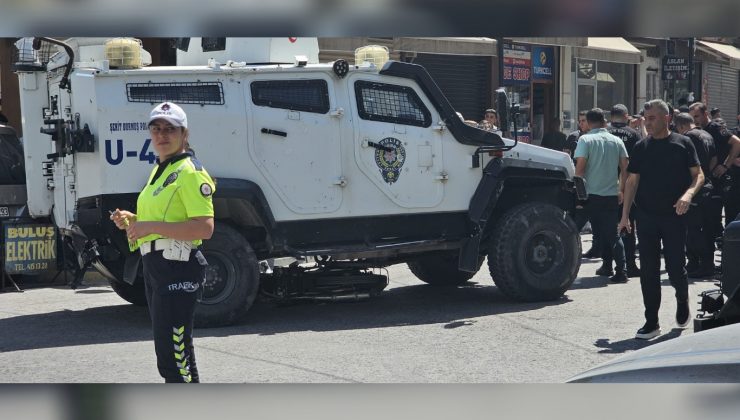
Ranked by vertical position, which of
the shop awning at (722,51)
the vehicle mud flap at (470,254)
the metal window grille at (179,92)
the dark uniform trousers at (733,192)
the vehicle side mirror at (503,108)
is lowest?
the vehicle mud flap at (470,254)

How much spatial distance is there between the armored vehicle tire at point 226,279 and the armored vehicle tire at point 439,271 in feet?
8.61

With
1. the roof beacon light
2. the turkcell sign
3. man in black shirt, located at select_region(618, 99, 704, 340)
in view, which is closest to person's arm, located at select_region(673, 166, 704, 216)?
man in black shirt, located at select_region(618, 99, 704, 340)

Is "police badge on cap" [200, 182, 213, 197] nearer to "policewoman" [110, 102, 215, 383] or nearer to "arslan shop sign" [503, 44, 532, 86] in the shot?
"policewoman" [110, 102, 215, 383]

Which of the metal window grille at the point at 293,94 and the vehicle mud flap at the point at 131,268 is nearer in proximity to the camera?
the vehicle mud flap at the point at 131,268

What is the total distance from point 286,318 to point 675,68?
18511 millimetres

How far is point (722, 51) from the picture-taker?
93.2 feet

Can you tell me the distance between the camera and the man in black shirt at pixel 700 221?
33.7 ft

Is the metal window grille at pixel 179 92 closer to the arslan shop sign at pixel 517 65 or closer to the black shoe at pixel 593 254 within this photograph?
the black shoe at pixel 593 254

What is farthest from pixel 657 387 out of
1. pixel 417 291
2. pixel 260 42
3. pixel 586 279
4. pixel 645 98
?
pixel 645 98

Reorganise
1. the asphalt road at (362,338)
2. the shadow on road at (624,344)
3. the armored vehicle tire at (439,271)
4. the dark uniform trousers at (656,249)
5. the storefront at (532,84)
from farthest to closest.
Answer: the storefront at (532,84), the armored vehicle tire at (439,271), the dark uniform trousers at (656,249), the shadow on road at (624,344), the asphalt road at (362,338)

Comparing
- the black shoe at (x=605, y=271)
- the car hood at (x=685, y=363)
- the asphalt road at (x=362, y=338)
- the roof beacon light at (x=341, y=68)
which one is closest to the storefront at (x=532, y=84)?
the black shoe at (x=605, y=271)

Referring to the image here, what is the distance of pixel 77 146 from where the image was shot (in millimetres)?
7805

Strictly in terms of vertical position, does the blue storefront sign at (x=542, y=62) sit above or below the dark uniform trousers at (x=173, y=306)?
above

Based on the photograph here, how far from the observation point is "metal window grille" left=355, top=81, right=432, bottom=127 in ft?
27.7
